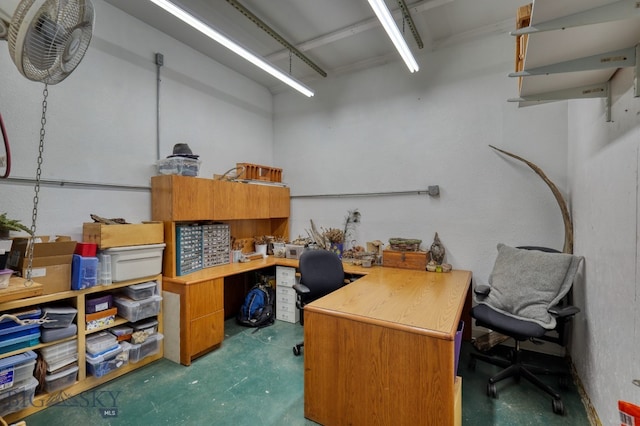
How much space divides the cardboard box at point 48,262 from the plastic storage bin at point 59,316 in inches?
5.8

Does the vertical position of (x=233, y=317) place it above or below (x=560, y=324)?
below

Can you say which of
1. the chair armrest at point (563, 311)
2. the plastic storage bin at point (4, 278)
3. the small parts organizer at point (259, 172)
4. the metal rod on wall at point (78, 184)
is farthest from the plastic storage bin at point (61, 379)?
the chair armrest at point (563, 311)

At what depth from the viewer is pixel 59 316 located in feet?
6.86

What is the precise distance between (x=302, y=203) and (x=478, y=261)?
249 centimetres

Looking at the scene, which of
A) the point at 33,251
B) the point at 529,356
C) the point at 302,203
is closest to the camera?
the point at 33,251

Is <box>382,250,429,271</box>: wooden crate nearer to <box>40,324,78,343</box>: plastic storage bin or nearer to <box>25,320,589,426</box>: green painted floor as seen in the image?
<box>25,320,589,426</box>: green painted floor

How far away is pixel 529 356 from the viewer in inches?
110

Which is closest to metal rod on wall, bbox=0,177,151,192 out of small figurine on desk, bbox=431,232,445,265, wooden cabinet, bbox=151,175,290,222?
wooden cabinet, bbox=151,175,290,222

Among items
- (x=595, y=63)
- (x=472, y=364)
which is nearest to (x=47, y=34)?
(x=595, y=63)

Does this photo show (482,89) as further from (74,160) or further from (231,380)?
(74,160)

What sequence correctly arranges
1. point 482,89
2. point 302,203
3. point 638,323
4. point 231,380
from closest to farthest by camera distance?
point 638,323
point 231,380
point 482,89
point 302,203

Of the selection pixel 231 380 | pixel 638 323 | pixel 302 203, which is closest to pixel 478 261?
pixel 638 323

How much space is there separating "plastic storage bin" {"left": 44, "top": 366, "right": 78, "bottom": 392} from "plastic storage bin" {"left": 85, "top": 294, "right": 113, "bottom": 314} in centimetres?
43

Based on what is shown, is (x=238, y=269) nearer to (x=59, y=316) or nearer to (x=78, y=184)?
(x=59, y=316)
